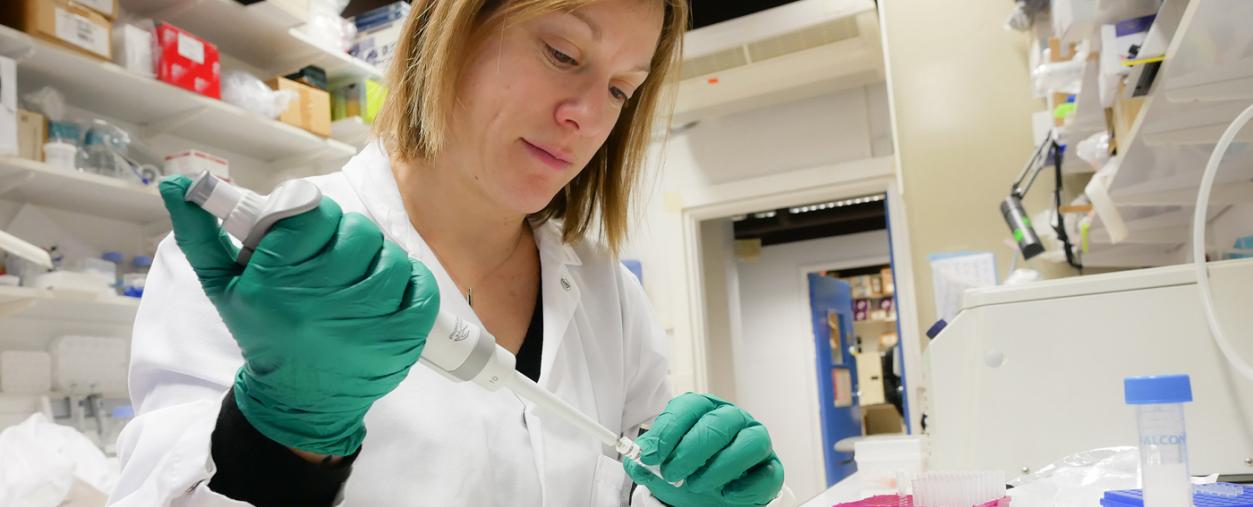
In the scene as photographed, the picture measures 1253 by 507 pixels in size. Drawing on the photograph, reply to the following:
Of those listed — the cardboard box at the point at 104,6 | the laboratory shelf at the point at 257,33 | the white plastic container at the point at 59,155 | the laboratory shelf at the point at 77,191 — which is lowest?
the laboratory shelf at the point at 77,191

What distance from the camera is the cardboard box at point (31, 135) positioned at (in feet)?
6.36

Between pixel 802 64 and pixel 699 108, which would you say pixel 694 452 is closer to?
pixel 802 64

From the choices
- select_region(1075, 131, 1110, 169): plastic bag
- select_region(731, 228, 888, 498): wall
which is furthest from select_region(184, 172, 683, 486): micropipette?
select_region(731, 228, 888, 498): wall

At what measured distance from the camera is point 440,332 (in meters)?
0.69

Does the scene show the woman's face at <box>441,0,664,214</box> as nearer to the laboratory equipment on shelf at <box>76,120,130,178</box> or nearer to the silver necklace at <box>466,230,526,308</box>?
the silver necklace at <box>466,230,526,308</box>

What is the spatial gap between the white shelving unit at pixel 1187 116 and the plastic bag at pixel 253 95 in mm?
2252

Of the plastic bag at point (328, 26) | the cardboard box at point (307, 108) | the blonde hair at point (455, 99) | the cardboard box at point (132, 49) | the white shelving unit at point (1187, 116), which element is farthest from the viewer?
the plastic bag at point (328, 26)

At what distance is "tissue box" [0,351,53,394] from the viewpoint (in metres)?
2.00

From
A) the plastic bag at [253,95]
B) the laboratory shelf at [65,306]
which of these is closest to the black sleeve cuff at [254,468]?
the laboratory shelf at [65,306]

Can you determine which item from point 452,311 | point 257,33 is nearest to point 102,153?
point 257,33

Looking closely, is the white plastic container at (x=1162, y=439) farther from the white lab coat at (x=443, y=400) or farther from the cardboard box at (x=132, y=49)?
the cardboard box at (x=132, y=49)

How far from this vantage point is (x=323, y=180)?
102cm

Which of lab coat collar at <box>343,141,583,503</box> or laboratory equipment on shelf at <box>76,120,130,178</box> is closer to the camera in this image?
lab coat collar at <box>343,141,583,503</box>

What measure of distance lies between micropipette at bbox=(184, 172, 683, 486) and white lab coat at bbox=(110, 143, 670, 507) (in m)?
0.12
